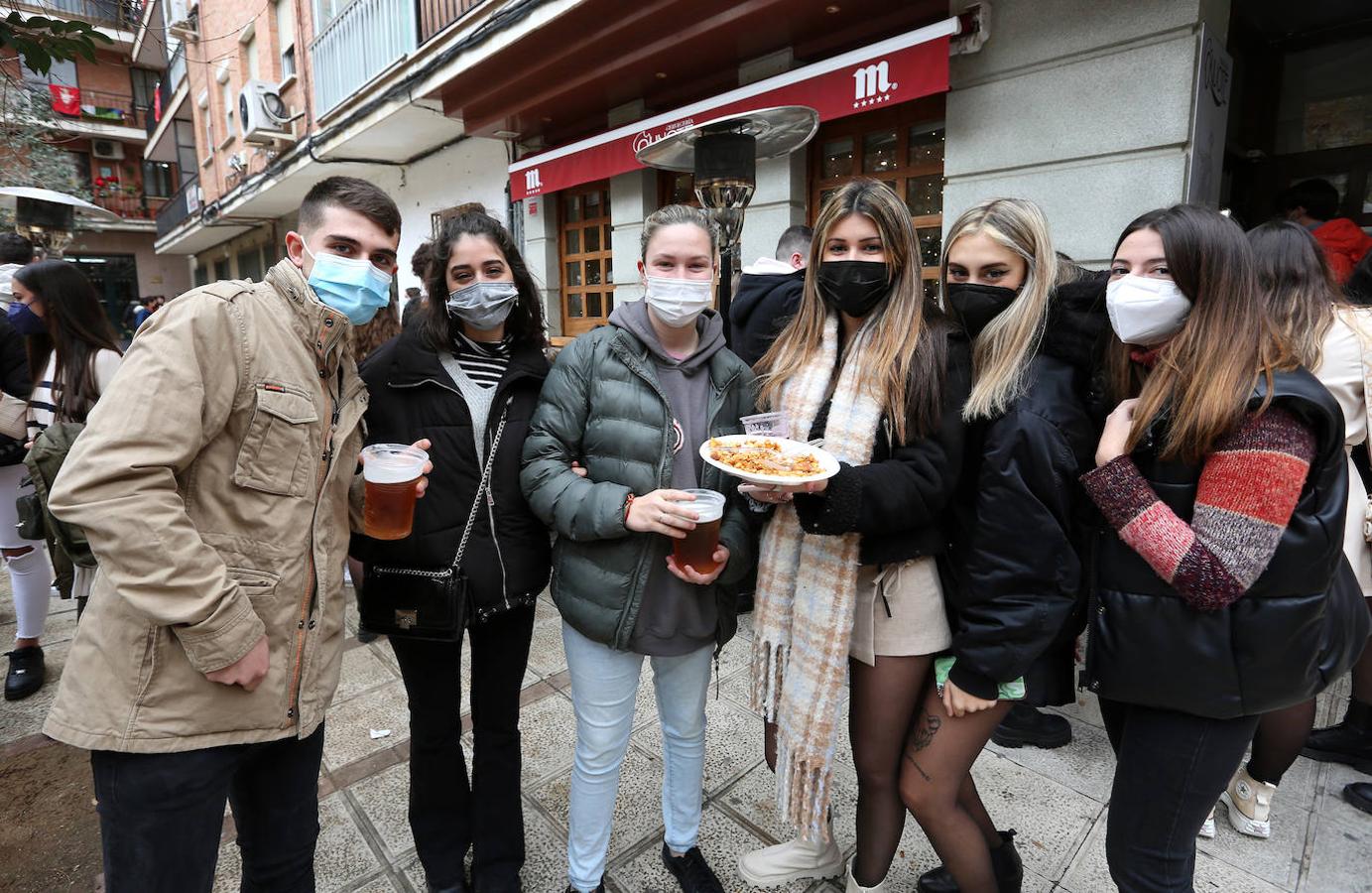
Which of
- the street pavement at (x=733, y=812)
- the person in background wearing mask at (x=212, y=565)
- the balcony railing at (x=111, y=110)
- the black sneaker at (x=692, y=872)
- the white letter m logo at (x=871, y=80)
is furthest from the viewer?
the balcony railing at (x=111, y=110)

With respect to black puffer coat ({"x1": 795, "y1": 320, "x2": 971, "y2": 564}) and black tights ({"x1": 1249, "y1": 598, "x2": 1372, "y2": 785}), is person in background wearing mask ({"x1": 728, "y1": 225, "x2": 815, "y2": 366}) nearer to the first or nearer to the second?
black puffer coat ({"x1": 795, "y1": 320, "x2": 971, "y2": 564})

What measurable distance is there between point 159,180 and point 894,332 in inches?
1425

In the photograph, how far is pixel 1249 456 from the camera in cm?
140

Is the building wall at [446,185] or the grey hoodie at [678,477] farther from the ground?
the building wall at [446,185]

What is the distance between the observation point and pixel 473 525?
197 centimetres

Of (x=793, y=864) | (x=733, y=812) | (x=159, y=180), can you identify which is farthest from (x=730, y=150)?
(x=159, y=180)

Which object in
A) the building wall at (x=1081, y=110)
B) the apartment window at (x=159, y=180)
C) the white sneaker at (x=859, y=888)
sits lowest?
the white sneaker at (x=859, y=888)

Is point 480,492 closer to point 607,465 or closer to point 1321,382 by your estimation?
point 607,465

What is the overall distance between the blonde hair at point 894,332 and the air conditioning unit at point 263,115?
13337mm

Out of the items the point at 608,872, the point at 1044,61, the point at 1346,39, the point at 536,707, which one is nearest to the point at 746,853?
the point at 608,872

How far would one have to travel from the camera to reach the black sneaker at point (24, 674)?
354 cm

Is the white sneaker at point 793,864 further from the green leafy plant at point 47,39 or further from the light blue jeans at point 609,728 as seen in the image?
the green leafy plant at point 47,39

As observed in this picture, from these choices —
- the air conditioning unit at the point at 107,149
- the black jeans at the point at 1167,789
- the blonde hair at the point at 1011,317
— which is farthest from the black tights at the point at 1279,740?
the air conditioning unit at the point at 107,149

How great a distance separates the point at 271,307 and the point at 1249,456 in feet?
7.08
